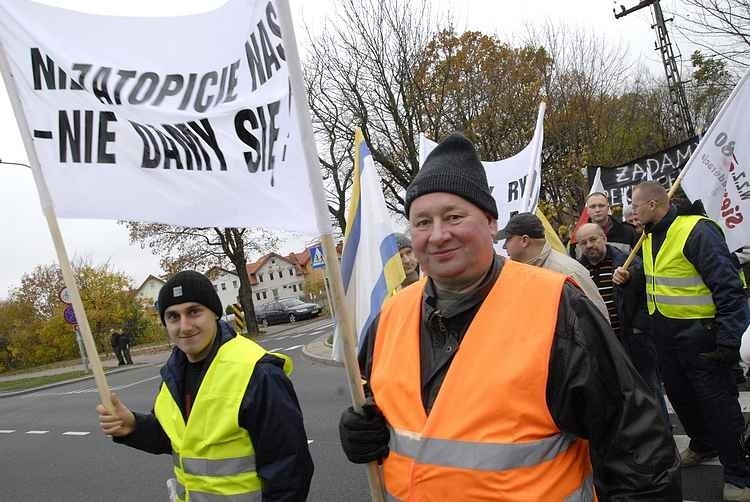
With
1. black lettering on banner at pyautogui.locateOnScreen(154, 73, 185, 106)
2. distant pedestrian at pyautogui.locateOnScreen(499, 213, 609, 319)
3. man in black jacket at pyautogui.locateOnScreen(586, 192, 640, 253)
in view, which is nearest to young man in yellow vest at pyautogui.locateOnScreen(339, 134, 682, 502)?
black lettering on banner at pyautogui.locateOnScreen(154, 73, 185, 106)

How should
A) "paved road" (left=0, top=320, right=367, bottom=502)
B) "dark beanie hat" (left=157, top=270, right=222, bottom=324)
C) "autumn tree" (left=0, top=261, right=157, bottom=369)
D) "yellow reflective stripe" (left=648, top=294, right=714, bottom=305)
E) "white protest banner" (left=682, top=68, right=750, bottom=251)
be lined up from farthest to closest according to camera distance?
"autumn tree" (left=0, top=261, right=157, bottom=369) < "paved road" (left=0, top=320, right=367, bottom=502) < "white protest banner" (left=682, top=68, right=750, bottom=251) < "yellow reflective stripe" (left=648, top=294, right=714, bottom=305) < "dark beanie hat" (left=157, top=270, right=222, bottom=324)

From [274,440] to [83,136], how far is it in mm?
1430

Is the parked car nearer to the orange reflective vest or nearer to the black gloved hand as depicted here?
the black gloved hand

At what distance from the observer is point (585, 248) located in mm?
4789

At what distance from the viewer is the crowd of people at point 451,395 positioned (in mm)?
1521

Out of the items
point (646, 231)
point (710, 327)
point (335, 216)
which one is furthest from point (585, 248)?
point (335, 216)

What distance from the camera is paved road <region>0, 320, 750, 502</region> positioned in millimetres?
5000

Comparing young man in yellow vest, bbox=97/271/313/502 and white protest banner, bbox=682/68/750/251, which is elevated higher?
white protest banner, bbox=682/68/750/251

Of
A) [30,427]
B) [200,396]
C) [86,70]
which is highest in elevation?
[86,70]

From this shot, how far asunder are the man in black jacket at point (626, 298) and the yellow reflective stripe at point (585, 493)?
10.3ft

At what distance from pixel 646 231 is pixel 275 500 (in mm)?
3188

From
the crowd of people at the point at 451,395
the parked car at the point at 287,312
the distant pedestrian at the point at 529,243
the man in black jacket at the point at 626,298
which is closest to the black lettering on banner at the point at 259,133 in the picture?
the crowd of people at the point at 451,395

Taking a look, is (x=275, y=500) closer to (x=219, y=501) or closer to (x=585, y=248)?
(x=219, y=501)

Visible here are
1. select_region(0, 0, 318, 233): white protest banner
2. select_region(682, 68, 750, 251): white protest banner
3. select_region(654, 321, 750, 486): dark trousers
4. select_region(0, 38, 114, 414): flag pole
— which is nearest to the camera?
select_region(0, 38, 114, 414): flag pole
